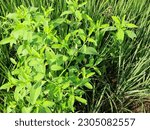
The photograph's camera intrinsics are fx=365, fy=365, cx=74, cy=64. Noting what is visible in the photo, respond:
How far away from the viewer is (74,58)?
166 cm

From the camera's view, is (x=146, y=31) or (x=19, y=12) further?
(x=146, y=31)

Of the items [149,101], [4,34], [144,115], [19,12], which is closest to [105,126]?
[144,115]

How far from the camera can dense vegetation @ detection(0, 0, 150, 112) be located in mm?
1572

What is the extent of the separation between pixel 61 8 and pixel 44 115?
0.75 metres

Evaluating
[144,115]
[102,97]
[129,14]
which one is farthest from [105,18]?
[144,115]

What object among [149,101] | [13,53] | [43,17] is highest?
[43,17]

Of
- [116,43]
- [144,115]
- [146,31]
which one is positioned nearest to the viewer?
[144,115]

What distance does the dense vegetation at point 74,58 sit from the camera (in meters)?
1.57

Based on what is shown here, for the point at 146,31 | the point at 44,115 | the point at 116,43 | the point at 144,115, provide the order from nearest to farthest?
the point at 44,115 → the point at 144,115 → the point at 116,43 → the point at 146,31

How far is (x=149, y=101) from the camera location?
6.55 ft

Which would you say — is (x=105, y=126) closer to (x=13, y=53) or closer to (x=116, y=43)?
(x=116, y=43)

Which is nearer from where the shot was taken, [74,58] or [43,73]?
[43,73]

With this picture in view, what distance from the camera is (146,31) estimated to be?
204 centimetres

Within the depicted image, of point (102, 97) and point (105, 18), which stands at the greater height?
point (105, 18)
